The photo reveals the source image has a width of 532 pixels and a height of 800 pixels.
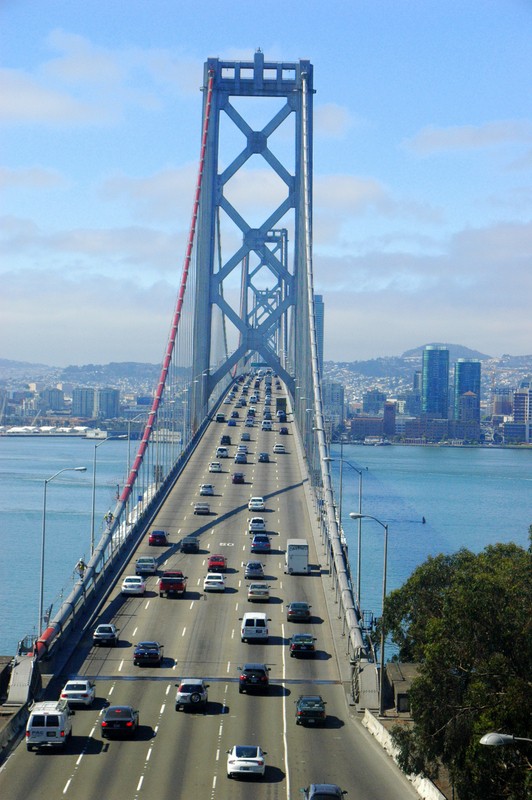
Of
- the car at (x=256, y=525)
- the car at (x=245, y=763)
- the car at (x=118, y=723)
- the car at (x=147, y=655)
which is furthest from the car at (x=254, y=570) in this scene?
the car at (x=245, y=763)

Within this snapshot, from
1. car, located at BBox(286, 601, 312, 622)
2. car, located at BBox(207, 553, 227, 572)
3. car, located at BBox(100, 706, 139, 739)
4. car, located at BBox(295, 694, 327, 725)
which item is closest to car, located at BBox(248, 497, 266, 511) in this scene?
car, located at BBox(207, 553, 227, 572)

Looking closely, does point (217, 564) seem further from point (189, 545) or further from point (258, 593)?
point (258, 593)

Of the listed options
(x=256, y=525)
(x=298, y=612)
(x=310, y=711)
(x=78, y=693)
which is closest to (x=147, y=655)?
(x=78, y=693)

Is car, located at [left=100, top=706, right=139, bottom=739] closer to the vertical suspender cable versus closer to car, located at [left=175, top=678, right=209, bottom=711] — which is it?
car, located at [left=175, top=678, right=209, bottom=711]

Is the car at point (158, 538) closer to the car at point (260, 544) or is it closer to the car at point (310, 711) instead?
the car at point (260, 544)

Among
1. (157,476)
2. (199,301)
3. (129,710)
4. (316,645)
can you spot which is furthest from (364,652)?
(199,301)

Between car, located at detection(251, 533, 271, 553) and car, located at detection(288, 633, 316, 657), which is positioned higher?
car, located at detection(251, 533, 271, 553)
